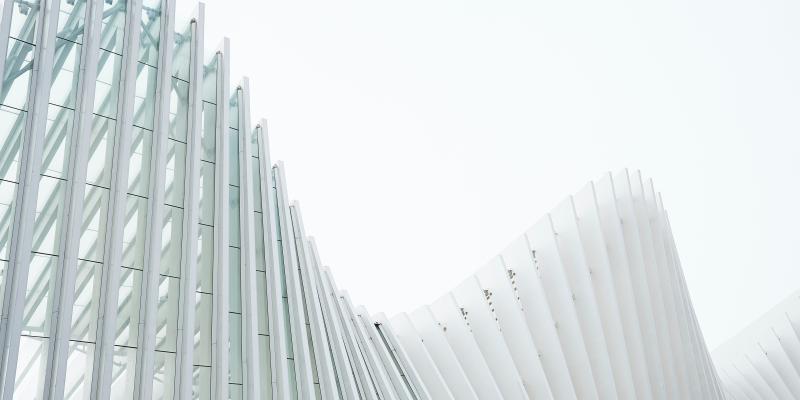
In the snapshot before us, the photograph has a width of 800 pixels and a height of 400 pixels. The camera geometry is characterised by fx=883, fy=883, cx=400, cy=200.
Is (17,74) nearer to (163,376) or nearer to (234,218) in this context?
(234,218)

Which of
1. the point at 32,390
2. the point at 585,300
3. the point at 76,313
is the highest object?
the point at 585,300

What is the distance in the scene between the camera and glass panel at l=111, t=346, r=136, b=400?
13.2 meters

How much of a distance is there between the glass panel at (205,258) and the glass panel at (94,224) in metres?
1.89

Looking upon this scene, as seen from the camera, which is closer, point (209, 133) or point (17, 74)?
point (17, 74)

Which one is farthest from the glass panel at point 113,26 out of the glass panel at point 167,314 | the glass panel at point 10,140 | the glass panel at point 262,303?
the glass panel at point 262,303

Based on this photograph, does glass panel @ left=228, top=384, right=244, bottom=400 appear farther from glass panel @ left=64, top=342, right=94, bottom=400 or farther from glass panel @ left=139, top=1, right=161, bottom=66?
glass panel @ left=139, top=1, right=161, bottom=66

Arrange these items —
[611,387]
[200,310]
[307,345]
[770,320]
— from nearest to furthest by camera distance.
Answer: [200,310], [307,345], [611,387], [770,320]

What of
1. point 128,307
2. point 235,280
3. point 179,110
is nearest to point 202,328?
point 235,280

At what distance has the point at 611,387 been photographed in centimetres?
2228

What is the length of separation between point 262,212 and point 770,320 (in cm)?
2639

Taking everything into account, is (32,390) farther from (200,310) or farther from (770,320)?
(770,320)

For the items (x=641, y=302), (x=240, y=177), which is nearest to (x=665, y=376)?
(x=641, y=302)

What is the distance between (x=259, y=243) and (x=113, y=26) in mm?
4723

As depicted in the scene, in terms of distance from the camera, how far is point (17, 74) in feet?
44.9
